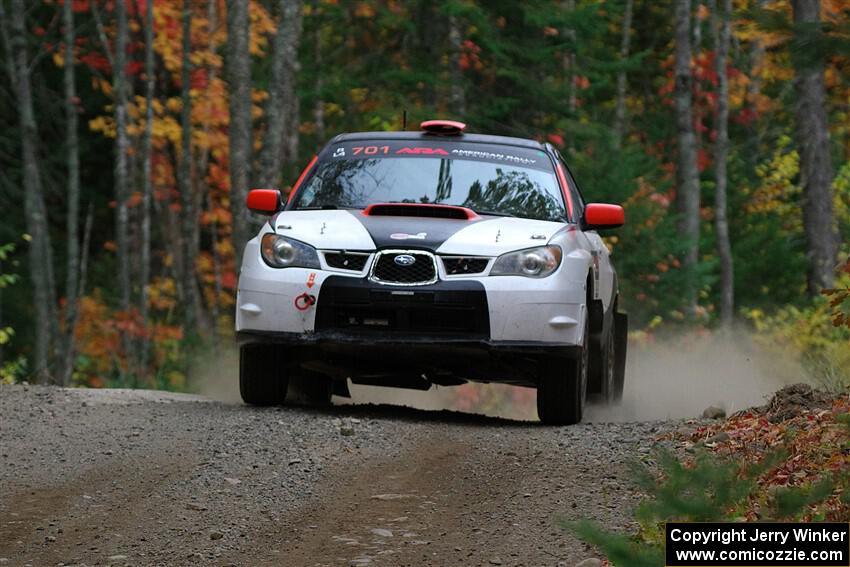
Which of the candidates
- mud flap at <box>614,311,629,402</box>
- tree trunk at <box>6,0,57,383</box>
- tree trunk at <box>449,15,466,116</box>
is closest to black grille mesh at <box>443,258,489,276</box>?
mud flap at <box>614,311,629,402</box>

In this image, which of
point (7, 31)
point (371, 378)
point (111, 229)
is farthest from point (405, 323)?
point (111, 229)

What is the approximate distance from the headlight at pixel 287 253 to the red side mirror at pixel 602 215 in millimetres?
2069

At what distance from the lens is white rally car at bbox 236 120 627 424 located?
10.1 meters

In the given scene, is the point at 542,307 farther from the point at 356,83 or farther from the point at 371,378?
the point at 356,83

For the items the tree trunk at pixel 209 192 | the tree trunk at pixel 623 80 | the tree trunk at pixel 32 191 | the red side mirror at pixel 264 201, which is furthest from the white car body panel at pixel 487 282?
the tree trunk at pixel 623 80

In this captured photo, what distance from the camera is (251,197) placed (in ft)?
36.5

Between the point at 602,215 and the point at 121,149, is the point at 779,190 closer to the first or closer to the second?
the point at 121,149

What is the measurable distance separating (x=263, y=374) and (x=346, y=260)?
1158 mm

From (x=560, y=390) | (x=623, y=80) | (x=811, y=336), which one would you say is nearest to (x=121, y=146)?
(x=811, y=336)

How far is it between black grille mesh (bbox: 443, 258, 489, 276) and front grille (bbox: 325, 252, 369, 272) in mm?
526

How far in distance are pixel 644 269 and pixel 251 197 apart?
14988mm

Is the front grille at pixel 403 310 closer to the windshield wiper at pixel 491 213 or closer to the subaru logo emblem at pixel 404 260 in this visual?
the subaru logo emblem at pixel 404 260

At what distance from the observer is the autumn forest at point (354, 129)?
2439cm

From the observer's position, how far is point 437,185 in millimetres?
11273
